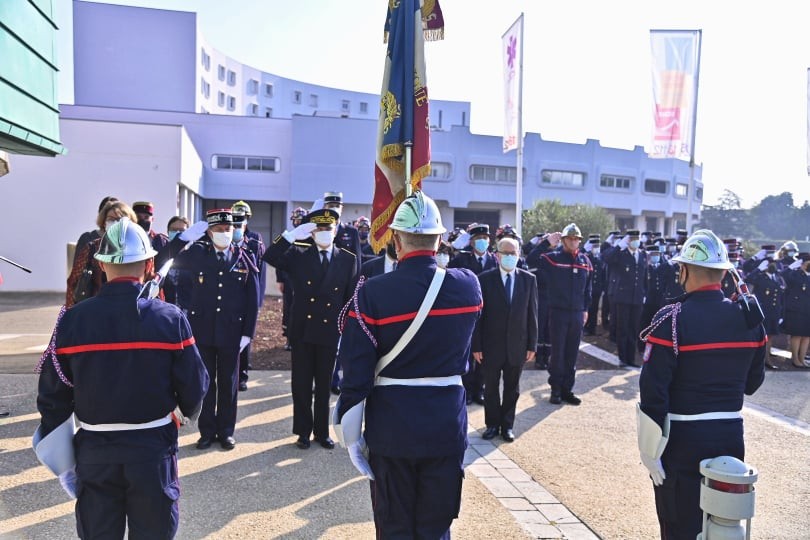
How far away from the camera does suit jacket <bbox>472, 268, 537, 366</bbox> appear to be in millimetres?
6711

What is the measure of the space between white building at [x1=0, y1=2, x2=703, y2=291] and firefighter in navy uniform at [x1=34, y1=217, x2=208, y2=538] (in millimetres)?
16215

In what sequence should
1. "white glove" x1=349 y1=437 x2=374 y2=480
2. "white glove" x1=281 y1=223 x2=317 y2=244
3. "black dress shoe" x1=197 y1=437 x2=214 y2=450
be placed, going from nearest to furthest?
"white glove" x1=349 y1=437 x2=374 y2=480, "white glove" x1=281 y1=223 x2=317 y2=244, "black dress shoe" x1=197 y1=437 x2=214 y2=450

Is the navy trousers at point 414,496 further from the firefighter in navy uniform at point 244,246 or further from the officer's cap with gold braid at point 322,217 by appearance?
the firefighter in navy uniform at point 244,246

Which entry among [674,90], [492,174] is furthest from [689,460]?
[492,174]

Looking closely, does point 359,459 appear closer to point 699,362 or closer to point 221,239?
point 699,362

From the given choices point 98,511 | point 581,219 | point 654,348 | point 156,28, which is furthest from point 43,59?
point 156,28

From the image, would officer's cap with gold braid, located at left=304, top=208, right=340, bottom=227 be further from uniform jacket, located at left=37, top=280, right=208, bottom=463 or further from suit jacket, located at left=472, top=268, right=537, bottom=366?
uniform jacket, located at left=37, top=280, right=208, bottom=463

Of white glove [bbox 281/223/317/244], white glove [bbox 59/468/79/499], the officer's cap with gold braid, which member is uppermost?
the officer's cap with gold braid

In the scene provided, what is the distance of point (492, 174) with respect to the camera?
45906mm

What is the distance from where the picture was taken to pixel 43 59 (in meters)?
4.42

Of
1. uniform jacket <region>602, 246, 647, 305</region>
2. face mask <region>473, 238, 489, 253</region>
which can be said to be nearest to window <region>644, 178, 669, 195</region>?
uniform jacket <region>602, 246, 647, 305</region>

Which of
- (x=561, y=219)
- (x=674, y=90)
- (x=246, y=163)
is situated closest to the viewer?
(x=674, y=90)

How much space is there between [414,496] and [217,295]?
3440 mm

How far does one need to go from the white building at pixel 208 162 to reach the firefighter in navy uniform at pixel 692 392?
1648cm
